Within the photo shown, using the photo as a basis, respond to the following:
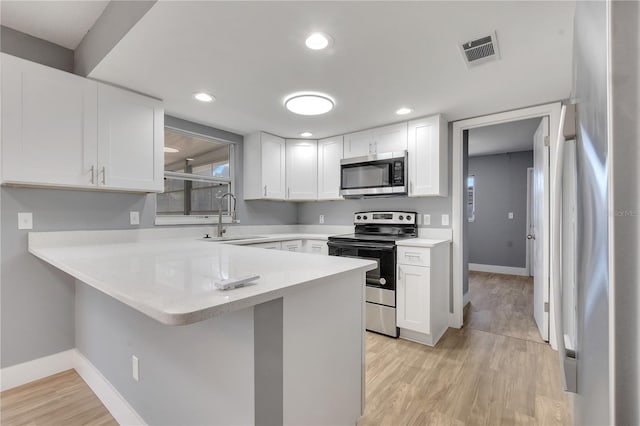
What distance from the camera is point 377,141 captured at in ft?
10.9

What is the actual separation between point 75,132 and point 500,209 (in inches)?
253

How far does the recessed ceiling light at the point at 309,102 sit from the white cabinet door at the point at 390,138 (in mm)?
926

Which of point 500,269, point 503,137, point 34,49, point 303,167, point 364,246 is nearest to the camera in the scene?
point 34,49

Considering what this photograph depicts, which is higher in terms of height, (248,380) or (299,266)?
(299,266)

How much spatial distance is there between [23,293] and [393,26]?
10.0 feet

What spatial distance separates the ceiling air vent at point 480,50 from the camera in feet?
5.46

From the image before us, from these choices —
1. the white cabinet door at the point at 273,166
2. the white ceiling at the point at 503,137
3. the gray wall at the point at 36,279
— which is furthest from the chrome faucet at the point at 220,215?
the white ceiling at the point at 503,137

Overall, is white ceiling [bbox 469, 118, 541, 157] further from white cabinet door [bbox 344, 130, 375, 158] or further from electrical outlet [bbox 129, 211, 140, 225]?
electrical outlet [bbox 129, 211, 140, 225]

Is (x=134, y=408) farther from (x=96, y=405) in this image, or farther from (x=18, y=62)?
(x=18, y=62)

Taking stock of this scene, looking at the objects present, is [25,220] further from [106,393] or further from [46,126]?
[106,393]

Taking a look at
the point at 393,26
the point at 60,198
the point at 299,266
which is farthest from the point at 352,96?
the point at 60,198

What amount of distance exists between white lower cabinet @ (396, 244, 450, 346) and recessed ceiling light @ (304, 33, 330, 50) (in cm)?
187

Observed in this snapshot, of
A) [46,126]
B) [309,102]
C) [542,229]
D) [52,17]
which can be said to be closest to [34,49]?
[52,17]

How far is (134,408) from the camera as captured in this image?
1556 mm
